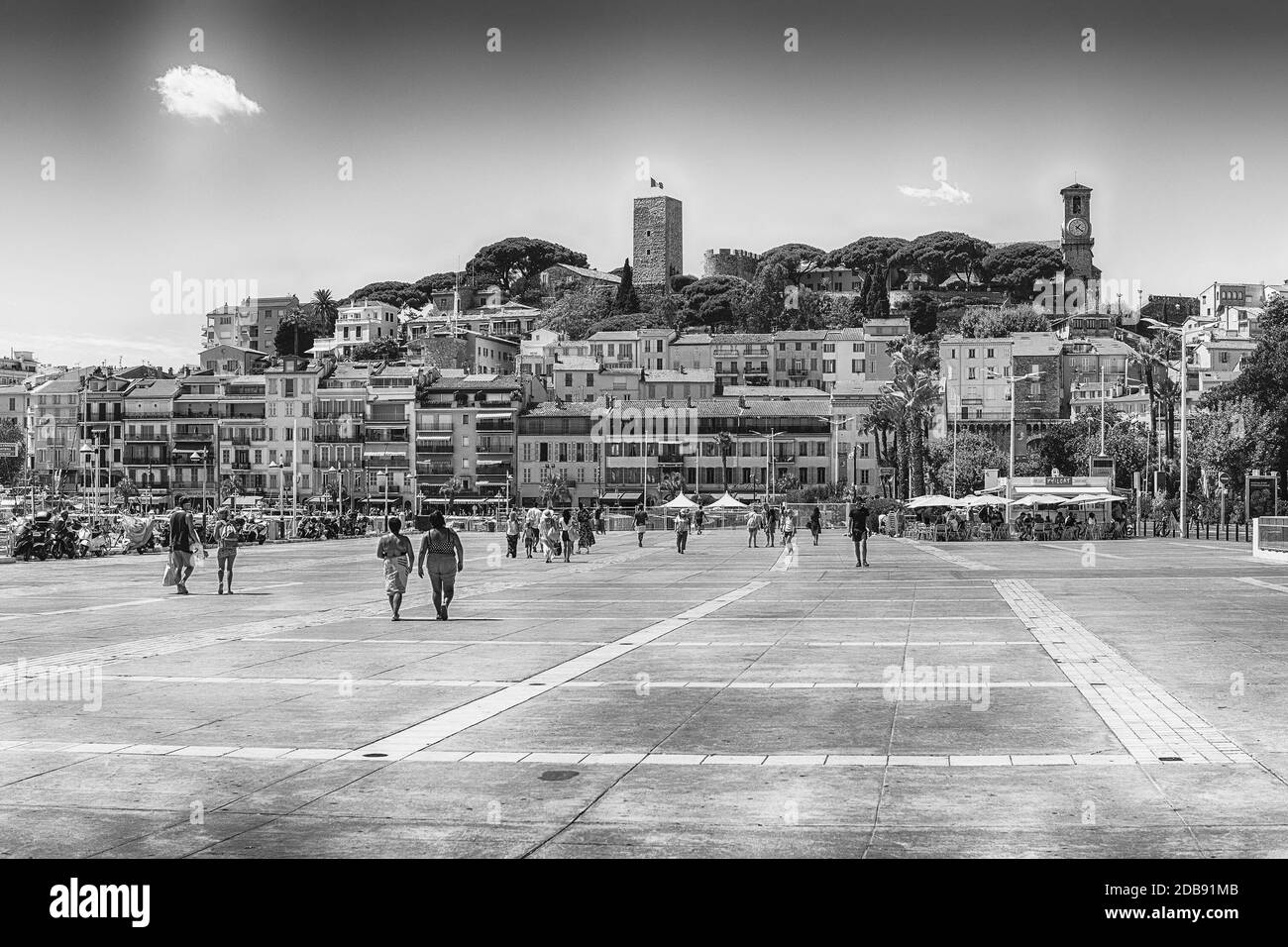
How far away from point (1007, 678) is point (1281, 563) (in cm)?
2638

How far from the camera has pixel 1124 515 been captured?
233 ft

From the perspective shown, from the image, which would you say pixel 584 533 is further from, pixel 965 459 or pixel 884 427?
pixel 965 459

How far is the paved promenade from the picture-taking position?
7.93m

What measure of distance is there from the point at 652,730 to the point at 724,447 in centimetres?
11691

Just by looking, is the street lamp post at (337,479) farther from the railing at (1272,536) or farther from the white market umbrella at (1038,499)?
the railing at (1272,536)

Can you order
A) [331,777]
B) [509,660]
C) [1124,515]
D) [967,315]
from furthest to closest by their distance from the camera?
[967,315], [1124,515], [509,660], [331,777]

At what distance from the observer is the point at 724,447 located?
420 feet

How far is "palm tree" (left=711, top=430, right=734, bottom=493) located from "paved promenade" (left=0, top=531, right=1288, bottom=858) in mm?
102954

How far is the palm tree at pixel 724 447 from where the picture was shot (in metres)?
128

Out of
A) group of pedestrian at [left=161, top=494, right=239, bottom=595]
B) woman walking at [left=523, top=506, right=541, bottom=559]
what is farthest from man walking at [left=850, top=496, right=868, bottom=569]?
group of pedestrian at [left=161, top=494, right=239, bottom=595]

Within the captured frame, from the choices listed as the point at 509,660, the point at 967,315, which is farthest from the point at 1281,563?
the point at 967,315

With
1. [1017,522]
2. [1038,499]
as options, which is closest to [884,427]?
[1038,499]

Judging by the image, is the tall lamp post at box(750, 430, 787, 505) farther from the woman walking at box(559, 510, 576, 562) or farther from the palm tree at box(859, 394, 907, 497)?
the woman walking at box(559, 510, 576, 562)
